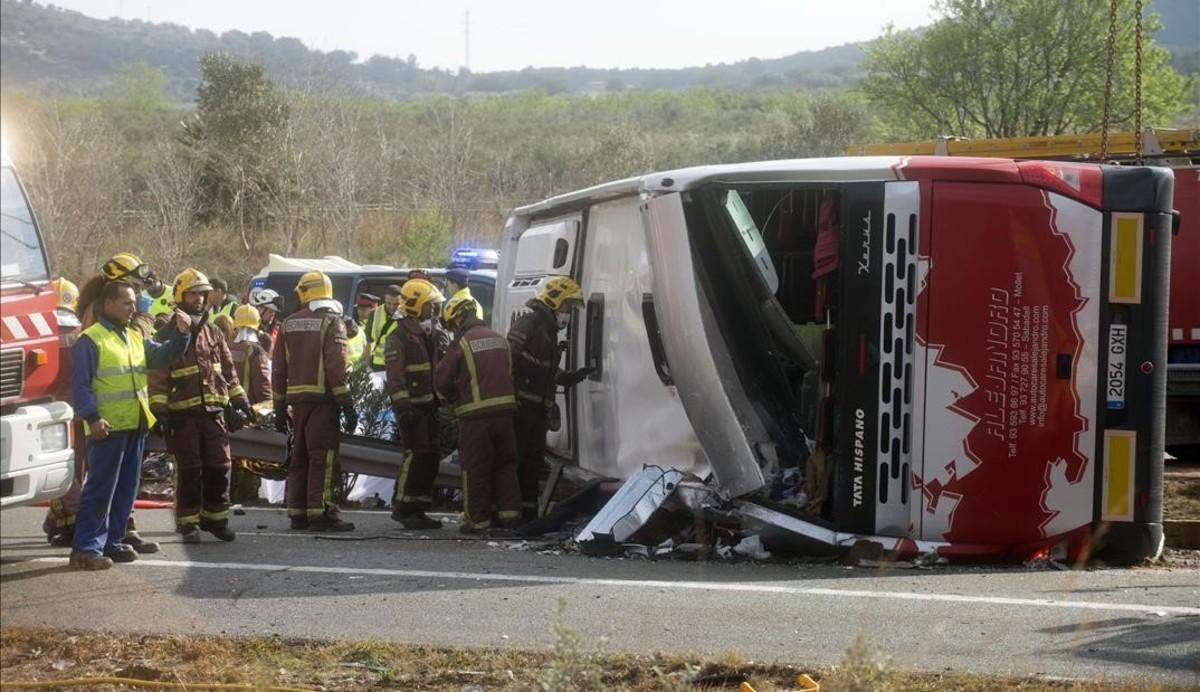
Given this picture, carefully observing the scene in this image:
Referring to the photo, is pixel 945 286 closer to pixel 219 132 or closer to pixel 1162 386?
pixel 1162 386

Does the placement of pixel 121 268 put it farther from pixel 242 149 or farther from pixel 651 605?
pixel 242 149

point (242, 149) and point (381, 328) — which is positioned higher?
point (242, 149)

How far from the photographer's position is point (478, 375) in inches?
384

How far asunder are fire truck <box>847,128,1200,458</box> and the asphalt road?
6187mm

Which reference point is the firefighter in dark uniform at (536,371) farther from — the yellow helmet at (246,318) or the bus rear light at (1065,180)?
the yellow helmet at (246,318)

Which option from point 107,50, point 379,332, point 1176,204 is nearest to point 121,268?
point 107,50

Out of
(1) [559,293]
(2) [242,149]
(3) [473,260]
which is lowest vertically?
(1) [559,293]

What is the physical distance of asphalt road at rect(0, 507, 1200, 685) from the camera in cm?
619

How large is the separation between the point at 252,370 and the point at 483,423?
3.55 m

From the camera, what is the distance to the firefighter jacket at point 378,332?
13641 millimetres

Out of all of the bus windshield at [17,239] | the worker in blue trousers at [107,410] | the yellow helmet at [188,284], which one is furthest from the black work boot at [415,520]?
the bus windshield at [17,239]

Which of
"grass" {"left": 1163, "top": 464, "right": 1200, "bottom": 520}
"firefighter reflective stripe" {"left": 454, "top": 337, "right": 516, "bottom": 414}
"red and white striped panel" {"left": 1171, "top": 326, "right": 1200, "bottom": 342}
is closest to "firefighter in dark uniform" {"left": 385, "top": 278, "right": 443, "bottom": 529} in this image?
"firefighter reflective stripe" {"left": 454, "top": 337, "right": 516, "bottom": 414}

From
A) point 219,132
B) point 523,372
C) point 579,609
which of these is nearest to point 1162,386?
point 579,609

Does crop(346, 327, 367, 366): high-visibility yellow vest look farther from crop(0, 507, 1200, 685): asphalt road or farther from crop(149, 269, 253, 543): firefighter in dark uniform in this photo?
crop(0, 507, 1200, 685): asphalt road
